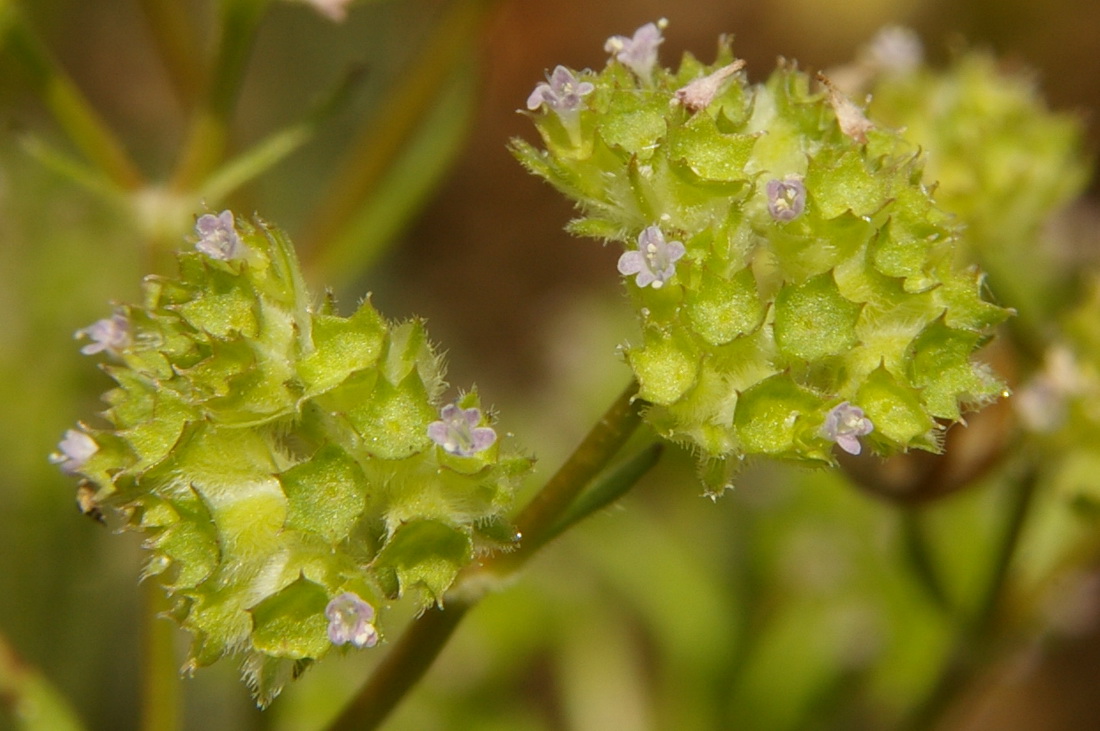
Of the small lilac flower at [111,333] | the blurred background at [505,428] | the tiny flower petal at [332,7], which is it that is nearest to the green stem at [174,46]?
the blurred background at [505,428]

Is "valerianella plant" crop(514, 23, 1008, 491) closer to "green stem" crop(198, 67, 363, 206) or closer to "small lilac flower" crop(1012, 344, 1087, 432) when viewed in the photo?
"green stem" crop(198, 67, 363, 206)

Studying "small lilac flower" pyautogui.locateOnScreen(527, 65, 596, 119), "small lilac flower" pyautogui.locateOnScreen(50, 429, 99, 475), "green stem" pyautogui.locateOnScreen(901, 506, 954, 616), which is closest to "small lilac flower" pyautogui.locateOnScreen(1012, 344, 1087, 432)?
"green stem" pyautogui.locateOnScreen(901, 506, 954, 616)

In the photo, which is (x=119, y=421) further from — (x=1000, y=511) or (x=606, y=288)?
(x=606, y=288)

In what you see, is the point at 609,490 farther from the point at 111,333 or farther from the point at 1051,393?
the point at 1051,393

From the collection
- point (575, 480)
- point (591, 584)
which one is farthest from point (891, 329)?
point (591, 584)

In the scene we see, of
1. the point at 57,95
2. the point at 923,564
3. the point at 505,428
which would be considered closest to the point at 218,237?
the point at 57,95

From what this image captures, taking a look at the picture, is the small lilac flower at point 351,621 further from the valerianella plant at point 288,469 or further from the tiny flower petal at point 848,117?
the tiny flower petal at point 848,117
